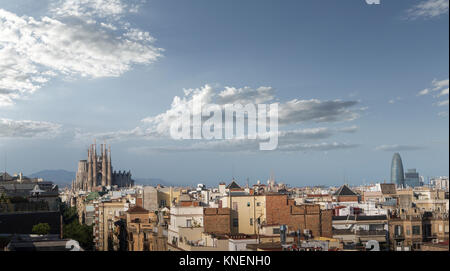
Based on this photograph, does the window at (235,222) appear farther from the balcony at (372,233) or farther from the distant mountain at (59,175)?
the distant mountain at (59,175)

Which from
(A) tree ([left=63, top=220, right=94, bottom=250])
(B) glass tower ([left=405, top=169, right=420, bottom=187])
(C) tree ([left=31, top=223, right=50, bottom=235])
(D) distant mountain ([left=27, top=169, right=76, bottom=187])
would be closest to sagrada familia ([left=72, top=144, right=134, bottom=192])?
(D) distant mountain ([left=27, top=169, right=76, bottom=187])

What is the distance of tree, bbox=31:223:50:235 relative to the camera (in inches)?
896

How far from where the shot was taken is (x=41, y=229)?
75.6 feet

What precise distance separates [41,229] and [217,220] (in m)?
8.09

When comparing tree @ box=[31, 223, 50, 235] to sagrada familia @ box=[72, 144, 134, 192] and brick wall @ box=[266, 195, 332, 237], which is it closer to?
brick wall @ box=[266, 195, 332, 237]

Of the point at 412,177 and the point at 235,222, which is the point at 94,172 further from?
the point at 235,222

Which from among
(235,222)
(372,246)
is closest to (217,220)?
(235,222)

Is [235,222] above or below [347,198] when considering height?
above

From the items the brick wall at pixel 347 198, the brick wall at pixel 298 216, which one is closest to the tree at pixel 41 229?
the brick wall at pixel 298 216

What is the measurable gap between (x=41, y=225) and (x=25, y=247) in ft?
34.9

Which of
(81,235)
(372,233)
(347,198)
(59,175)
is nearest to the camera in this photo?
(372,233)

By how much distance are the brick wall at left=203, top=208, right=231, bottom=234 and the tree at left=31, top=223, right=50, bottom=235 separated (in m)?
7.33

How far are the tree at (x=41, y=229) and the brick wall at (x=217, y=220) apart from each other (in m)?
7.33
